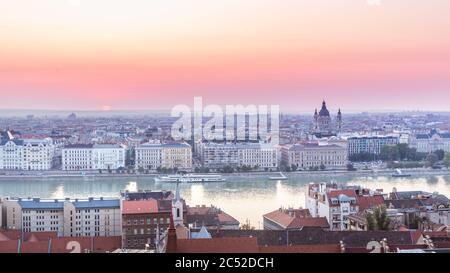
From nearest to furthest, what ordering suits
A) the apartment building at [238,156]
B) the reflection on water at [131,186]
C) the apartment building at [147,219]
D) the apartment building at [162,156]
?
the apartment building at [147,219] → the reflection on water at [131,186] → the apartment building at [238,156] → the apartment building at [162,156]

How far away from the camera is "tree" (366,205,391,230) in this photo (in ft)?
13.7

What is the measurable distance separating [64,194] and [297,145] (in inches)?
119

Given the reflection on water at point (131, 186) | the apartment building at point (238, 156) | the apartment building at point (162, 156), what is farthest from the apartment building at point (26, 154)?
the apartment building at point (238, 156)

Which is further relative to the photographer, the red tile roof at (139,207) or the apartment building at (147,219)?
the red tile roof at (139,207)

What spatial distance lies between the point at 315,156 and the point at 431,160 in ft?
5.29

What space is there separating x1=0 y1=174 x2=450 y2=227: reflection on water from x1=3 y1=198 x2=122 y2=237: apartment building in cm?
138

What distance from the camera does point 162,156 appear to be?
9.95 meters

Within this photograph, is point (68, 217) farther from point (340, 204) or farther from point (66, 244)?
point (340, 204)

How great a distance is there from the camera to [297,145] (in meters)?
9.02

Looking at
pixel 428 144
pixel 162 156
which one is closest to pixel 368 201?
pixel 428 144

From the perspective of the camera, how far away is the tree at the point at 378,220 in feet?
13.7

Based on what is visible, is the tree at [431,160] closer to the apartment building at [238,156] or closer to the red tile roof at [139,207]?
the apartment building at [238,156]

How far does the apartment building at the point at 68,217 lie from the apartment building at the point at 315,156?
4.54m
